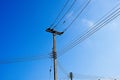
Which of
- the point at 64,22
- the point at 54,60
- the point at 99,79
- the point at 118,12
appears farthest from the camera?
the point at 99,79

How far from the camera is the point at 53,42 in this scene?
950 inches

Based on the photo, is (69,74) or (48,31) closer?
(48,31)

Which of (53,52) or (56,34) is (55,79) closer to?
(53,52)

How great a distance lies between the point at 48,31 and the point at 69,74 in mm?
19114

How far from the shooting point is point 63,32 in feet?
79.8

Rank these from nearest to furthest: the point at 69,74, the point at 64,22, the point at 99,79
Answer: the point at 64,22 → the point at 69,74 → the point at 99,79

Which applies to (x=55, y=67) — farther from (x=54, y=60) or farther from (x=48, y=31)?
(x=48, y=31)

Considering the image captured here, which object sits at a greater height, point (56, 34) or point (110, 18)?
point (56, 34)

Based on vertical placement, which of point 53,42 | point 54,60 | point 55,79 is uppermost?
point 53,42

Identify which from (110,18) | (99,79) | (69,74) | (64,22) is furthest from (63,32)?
(99,79)

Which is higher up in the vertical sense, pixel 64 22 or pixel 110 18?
pixel 64 22

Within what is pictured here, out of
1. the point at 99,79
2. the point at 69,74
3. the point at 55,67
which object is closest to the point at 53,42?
the point at 55,67

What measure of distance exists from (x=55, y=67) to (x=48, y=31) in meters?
4.40

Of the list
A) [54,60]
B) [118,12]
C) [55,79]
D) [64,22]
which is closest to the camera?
[118,12]
